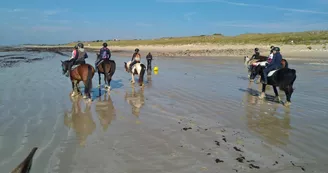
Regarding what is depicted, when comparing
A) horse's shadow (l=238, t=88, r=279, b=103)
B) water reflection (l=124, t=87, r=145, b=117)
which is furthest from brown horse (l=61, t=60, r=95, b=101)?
horse's shadow (l=238, t=88, r=279, b=103)

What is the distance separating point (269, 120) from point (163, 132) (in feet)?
9.76

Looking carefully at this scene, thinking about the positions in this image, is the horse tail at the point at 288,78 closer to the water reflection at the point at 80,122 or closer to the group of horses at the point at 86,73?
the group of horses at the point at 86,73

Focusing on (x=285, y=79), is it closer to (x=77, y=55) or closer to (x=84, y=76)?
(x=84, y=76)

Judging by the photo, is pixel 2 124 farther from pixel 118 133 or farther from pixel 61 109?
pixel 118 133

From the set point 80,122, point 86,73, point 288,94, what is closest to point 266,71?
point 288,94

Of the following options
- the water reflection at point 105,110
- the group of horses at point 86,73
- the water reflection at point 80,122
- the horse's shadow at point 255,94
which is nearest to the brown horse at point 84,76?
the group of horses at point 86,73

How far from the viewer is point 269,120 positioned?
7.44 meters

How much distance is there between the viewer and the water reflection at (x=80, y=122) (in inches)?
241

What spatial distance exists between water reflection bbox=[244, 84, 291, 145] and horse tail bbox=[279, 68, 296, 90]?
720 millimetres

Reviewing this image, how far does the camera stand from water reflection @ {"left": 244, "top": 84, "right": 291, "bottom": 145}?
6158 mm

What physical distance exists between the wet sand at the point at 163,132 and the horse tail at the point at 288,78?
0.65 meters

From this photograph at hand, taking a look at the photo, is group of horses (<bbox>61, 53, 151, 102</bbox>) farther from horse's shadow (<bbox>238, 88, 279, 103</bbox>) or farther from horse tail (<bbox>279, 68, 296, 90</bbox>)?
horse tail (<bbox>279, 68, 296, 90</bbox>)

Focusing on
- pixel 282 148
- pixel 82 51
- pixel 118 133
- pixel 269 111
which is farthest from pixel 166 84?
pixel 282 148

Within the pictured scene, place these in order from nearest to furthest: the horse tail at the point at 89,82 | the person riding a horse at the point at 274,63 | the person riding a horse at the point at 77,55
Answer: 1. the horse tail at the point at 89,82
2. the person riding a horse at the point at 274,63
3. the person riding a horse at the point at 77,55
